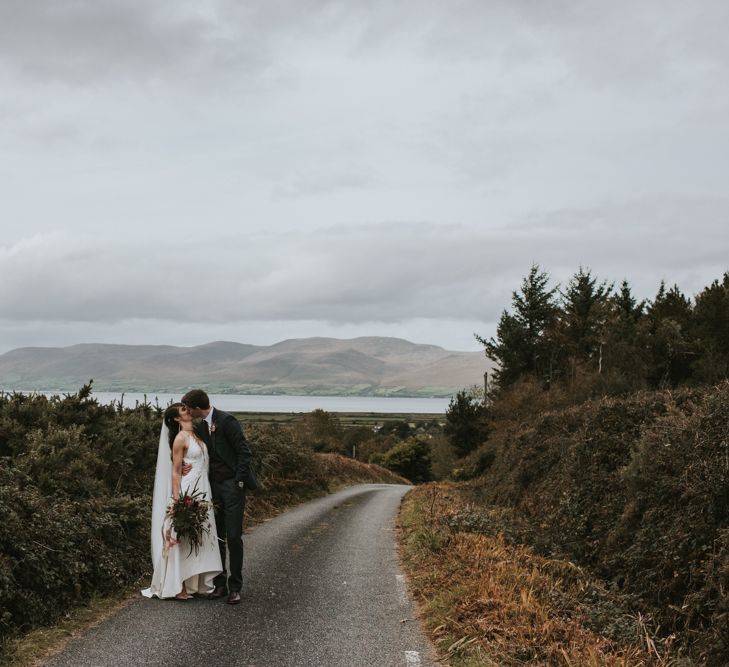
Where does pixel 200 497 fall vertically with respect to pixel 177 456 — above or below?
below

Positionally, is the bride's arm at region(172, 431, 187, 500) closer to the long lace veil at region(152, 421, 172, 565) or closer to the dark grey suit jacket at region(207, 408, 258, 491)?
the long lace veil at region(152, 421, 172, 565)

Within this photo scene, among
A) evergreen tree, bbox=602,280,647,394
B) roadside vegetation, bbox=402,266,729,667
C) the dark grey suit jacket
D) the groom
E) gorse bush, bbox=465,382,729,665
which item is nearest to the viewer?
roadside vegetation, bbox=402,266,729,667

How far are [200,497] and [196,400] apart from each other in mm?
1091

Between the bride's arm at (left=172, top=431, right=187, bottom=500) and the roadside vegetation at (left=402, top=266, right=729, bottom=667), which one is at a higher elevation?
the bride's arm at (left=172, top=431, right=187, bottom=500)

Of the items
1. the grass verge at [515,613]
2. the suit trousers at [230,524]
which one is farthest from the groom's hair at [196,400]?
the grass verge at [515,613]

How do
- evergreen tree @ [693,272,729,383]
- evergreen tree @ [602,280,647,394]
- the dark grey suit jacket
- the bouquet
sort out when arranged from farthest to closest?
evergreen tree @ [693,272,729,383]
evergreen tree @ [602,280,647,394]
the dark grey suit jacket
the bouquet

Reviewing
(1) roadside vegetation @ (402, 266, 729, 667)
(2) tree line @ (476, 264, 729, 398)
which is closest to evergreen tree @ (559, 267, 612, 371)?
(2) tree line @ (476, 264, 729, 398)

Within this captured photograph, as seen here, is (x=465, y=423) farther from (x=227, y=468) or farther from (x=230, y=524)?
(x=230, y=524)

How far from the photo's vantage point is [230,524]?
713 cm

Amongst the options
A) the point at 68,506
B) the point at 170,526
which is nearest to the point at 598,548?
the point at 170,526

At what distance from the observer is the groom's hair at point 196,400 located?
719 cm

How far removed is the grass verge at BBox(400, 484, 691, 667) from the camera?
5.30 meters

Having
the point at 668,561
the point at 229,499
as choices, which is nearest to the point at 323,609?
the point at 229,499

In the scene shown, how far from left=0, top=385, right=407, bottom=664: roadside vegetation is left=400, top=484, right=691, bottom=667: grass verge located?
3541mm
